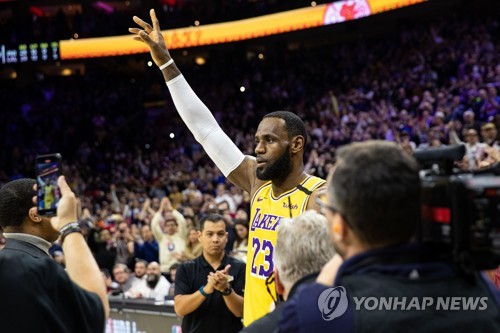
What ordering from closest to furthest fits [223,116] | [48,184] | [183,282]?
[48,184]
[183,282]
[223,116]

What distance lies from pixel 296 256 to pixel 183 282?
3.28 meters

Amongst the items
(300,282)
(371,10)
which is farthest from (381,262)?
(371,10)

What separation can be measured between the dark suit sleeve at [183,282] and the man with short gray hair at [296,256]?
313 centimetres

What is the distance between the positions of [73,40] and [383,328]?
2244 centimetres

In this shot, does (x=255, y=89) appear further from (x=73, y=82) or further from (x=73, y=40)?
(x=73, y=82)

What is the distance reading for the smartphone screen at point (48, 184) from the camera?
2.65 meters

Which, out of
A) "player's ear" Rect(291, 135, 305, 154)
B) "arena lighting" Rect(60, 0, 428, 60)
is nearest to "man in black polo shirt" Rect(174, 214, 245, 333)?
"player's ear" Rect(291, 135, 305, 154)

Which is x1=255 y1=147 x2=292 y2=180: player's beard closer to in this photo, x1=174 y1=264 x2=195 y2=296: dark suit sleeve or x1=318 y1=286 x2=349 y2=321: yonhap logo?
x1=174 y1=264 x2=195 y2=296: dark suit sleeve

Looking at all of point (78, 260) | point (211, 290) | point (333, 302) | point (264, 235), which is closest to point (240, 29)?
point (211, 290)

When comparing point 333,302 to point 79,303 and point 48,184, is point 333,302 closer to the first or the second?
point 79,303

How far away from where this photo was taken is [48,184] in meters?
2.69

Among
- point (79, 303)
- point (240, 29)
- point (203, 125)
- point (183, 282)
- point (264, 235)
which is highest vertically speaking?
point (240, 29)

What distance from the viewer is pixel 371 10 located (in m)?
17.8

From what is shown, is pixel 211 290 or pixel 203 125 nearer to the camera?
pixel 203 125
